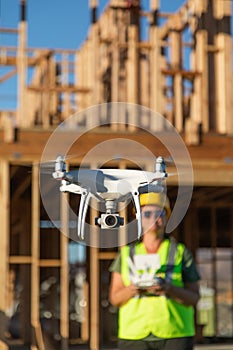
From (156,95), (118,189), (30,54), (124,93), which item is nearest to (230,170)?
(156,95)

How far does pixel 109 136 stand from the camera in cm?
1260

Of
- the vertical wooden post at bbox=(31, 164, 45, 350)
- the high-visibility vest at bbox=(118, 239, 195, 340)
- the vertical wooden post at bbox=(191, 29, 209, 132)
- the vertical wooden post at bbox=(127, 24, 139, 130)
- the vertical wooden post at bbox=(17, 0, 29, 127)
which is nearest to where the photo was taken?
the high-visibility vest at bbox=(118, 239, 195, 340)

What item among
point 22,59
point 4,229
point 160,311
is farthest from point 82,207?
point 22,59

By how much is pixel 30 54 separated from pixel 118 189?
18097 millimetres

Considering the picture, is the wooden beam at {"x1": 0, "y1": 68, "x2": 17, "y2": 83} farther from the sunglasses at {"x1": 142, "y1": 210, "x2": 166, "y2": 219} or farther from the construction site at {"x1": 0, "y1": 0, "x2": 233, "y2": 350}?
the sunglasses at {"x1": 142, "y1": 210, "x2": 166, "y2": 219}

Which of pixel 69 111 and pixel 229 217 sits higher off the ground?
pixel 69 111

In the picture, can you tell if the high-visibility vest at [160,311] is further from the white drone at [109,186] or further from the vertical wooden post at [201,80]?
the vertical wooden post at [201,80]

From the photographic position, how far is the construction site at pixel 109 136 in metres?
12.0

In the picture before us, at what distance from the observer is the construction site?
472 inches

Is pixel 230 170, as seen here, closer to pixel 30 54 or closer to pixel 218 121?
pixel 218 121

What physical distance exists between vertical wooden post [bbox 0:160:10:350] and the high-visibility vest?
5540mm

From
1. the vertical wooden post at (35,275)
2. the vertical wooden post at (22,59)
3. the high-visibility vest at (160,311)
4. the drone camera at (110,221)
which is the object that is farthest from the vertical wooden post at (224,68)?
the drone camera at (110,221)

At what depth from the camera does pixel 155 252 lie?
629 cm

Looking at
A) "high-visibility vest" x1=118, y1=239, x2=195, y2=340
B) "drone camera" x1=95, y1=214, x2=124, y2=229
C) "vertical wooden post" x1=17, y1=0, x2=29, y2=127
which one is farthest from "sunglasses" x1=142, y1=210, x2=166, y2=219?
"vertical wooden post" x1=17, y1=0, x2=29, y2=127
